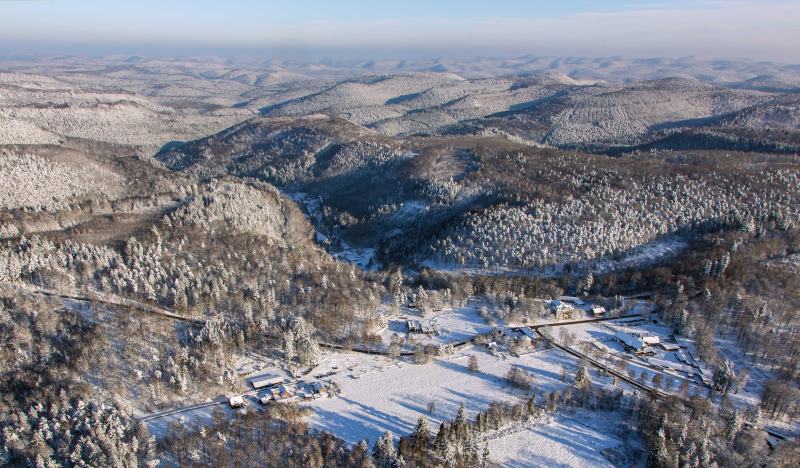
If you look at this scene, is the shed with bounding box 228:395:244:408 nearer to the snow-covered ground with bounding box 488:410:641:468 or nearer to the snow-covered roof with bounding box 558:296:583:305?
the snow-covered ground with bounding box 488:410:641:468

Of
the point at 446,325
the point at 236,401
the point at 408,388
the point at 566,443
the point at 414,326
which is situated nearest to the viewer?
the point at 566,443

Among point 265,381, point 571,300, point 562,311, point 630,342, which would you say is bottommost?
point 630,342

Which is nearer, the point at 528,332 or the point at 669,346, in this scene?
the point at 669,346

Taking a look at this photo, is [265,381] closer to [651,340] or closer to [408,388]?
[408,388]

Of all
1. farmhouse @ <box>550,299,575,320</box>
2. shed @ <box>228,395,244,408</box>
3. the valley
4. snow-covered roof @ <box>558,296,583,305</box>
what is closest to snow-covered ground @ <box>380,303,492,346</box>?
the valley

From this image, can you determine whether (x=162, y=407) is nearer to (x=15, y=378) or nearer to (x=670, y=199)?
(x=15, y=378)

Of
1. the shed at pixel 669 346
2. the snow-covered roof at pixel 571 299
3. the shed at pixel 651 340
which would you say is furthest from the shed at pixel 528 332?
the shed at pixel 669 346

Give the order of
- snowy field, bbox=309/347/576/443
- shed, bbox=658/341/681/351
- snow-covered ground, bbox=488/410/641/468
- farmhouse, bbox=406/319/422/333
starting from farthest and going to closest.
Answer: farmhouse, bbox=406/319/422/333
shed, bbox=658/341/681/351
snowy field, bbox=309/347/576/443
snow-covered ground, bbox=488/410/641/468

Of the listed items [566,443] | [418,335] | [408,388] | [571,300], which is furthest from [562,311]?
[408,388]
